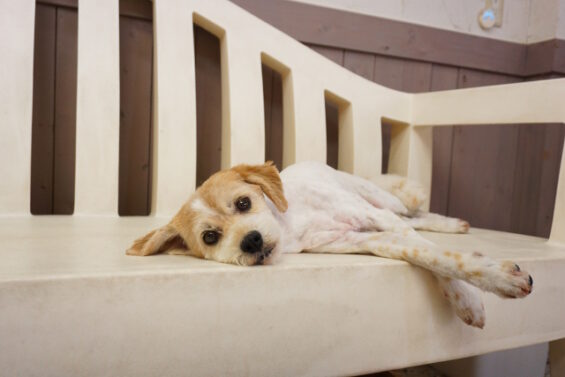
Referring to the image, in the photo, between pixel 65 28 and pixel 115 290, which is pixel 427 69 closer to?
pixel 65 28

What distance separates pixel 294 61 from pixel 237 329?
4.61 feet

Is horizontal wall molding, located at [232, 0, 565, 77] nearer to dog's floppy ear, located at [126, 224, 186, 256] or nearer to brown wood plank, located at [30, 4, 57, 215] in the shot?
brown wood plank, located at [30, 4, 57, 215]

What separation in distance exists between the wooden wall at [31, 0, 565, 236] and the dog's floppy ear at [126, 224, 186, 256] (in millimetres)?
925

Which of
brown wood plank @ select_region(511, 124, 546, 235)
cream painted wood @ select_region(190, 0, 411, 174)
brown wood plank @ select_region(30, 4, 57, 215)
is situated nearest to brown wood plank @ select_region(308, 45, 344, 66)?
cream painted wood @ select_region(190, 0, 411, 174)

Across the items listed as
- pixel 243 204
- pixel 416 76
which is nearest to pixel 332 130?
pixel 416 76

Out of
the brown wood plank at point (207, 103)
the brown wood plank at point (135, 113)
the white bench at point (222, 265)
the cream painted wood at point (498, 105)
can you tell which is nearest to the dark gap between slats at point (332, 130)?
the white bench at point (222, 265)

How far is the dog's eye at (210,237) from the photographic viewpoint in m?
1.19

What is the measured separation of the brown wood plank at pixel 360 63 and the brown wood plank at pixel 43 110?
4.57 ft

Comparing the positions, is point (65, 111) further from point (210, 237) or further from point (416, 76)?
point (416, 76)

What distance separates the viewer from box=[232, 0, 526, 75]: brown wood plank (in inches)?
88.2

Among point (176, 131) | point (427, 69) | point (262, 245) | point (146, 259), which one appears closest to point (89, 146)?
point (176, 131)

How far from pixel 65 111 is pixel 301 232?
1.23 metres

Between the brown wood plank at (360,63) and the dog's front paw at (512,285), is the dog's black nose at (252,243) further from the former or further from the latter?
the brown wood plank at (360,63)

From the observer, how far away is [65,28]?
1.92m
